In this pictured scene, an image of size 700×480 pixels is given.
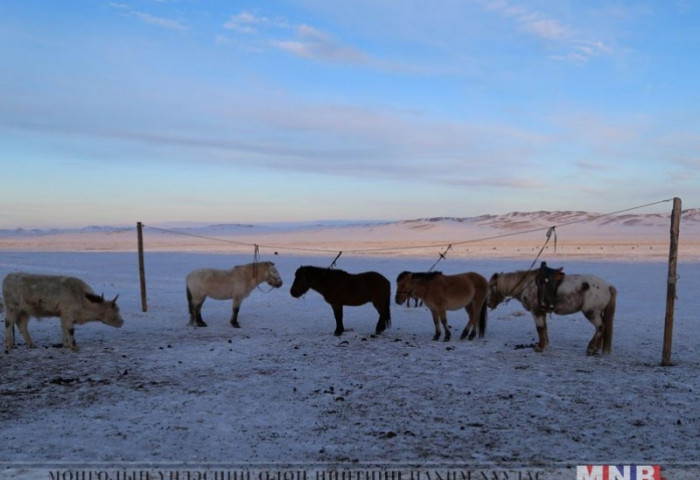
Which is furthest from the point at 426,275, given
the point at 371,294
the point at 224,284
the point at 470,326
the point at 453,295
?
the point at 224,284

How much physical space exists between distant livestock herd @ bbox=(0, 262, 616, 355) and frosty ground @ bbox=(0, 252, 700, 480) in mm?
558

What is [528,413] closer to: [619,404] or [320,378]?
[619,404]

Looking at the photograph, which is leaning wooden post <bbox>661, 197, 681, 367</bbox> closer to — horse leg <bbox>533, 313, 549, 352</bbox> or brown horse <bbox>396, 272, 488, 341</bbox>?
horse leg <bbox>533, 313, 549, 352</bbox>

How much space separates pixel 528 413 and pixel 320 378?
3.23 metres

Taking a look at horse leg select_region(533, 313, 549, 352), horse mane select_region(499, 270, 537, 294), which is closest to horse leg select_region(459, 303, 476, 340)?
horse mane select_region(499, 270, 537, 294)

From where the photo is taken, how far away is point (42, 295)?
10.8 m

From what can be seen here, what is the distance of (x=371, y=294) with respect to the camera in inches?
499

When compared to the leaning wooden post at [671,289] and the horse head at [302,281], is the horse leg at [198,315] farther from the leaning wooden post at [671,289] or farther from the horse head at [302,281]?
the leaning wooden post at [671,289]

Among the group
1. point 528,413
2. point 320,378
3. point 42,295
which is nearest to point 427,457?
point 528,413

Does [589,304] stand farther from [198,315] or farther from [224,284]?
[198,315]

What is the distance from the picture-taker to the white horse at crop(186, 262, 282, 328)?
13.6 m

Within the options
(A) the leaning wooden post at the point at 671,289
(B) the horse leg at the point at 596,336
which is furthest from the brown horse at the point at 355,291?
(A) the leaning wooden post at the point at 671,289

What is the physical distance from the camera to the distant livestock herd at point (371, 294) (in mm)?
10688

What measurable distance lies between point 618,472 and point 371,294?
25.6 ft
